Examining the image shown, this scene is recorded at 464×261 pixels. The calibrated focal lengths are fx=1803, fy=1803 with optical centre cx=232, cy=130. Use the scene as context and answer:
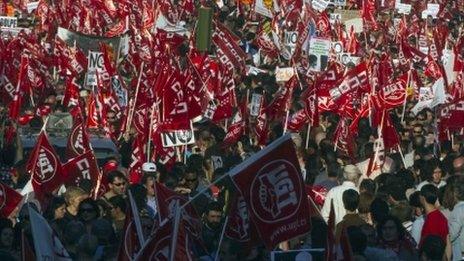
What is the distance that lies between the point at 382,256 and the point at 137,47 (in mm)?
16955

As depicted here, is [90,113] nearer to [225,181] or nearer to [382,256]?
[225,181]

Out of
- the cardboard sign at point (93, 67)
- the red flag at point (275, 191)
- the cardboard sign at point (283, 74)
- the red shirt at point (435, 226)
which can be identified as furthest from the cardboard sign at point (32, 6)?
the red flag at point (275, 191)

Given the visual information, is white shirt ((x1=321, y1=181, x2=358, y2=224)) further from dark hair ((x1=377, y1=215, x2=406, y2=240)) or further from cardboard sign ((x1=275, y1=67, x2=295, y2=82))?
cardboard sign ((x1=275, y1=67, x2=295, y2=82))

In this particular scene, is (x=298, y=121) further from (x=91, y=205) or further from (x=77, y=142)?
(x=91, y=205)

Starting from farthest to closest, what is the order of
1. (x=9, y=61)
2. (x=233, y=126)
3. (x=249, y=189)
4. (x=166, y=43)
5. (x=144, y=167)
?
(x=166, y=43) < (x=9, y=61) < (x=233, y=126) < (x=144, y=167) < (x=249, y=189)

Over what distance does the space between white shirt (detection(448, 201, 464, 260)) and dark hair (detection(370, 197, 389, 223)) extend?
0.56m

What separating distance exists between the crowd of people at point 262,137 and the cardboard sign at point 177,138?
10 cm

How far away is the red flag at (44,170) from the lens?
1545 cm

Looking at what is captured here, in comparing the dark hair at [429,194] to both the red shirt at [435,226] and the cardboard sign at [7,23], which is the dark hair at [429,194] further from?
the cardboard sign at [7,23]

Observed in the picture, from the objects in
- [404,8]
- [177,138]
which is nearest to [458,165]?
[177,138]

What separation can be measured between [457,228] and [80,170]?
404 cm

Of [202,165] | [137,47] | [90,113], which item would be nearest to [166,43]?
[137,47]

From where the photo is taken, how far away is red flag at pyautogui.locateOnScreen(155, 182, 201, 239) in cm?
1266

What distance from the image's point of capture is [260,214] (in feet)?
39.0
